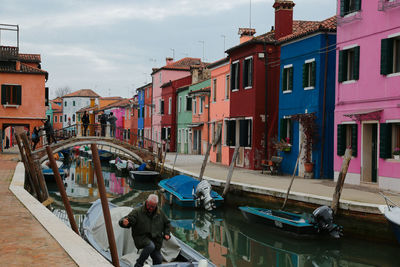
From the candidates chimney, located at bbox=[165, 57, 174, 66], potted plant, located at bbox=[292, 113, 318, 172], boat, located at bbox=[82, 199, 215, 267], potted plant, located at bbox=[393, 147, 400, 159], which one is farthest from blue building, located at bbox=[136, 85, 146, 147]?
boat, located at bbox=[82, 199, 215, 267]

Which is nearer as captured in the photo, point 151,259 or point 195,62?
point 151,259

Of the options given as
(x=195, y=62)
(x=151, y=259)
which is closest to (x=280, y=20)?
(x=151, y=259)

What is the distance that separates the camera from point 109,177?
3105 cm

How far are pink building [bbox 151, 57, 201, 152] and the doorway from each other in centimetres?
2900

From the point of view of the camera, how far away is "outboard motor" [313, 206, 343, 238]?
11594 mm

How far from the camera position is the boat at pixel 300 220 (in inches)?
458

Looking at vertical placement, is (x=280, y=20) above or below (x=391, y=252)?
above

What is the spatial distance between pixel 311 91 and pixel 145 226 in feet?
40.9

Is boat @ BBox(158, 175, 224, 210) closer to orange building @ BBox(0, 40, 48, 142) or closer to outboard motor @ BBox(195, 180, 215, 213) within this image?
outboard motor @ BBox(195, 180, 215, 213)

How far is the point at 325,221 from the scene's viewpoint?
38.1 feet

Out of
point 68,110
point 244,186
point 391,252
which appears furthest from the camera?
point 68,110

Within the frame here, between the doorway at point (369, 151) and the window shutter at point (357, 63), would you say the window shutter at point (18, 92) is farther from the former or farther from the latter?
the doorway at point (369, 151)

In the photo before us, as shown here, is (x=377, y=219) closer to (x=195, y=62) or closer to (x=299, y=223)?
(x=299, y=223)

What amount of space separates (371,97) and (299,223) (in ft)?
17.4
